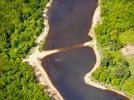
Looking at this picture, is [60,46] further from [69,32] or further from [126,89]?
[126,89]

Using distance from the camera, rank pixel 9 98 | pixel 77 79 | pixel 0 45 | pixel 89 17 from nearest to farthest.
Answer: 1. pixel 9 98
2. pixel 77 79
3. pixel 0 45
4. pixel 89 17

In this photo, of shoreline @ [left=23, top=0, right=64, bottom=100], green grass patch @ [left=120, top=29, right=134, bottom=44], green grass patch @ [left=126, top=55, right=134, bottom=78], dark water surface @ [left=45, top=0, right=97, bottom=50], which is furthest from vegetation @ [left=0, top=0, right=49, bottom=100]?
green grass patch @ [left=120, top=29, right=134, bottom=44]

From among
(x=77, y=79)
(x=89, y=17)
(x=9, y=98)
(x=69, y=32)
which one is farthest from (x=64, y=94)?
(x=89, y=17)

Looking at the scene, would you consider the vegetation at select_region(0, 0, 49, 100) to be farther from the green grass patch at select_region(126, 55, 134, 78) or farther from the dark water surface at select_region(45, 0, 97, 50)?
the green grass patch at select_region(126, 55, 134, 78)

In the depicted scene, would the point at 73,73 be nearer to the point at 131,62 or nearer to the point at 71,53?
the point at 71,53

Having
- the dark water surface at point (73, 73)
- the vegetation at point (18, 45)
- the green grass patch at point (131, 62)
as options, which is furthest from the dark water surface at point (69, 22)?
the green grass patch at point (131, 62)
